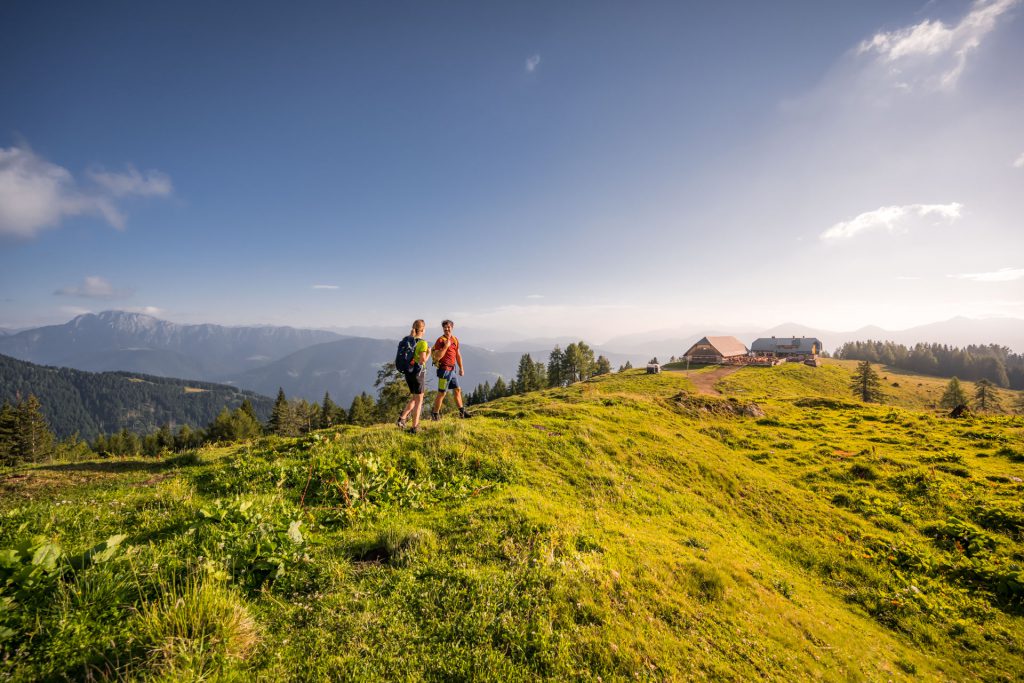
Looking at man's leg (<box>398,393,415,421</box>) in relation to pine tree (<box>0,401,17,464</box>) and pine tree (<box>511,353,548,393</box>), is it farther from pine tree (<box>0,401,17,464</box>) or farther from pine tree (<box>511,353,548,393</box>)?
pine tree (<box>0,401,17,464</box>)

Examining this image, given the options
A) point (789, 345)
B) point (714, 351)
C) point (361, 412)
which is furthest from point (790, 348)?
point (361, 412)

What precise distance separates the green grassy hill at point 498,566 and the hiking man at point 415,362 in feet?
5.17

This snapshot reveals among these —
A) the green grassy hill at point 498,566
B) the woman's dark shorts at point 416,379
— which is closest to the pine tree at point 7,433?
the green grassy hill at point 498,566

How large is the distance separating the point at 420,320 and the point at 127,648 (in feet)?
31.6

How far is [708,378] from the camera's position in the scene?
2052 inches

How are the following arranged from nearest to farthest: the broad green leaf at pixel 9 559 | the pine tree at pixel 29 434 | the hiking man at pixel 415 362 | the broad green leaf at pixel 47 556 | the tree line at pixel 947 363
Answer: the broad green leaf at pixel 9 559, the broad green leaf at pixel 47 556, the hiking man at pixel 415 362, the pine tree at pixel 29 434, the tree line at pixel 947 363

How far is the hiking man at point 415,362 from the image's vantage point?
40.0ft

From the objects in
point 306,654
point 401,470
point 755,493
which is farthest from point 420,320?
point 755,493

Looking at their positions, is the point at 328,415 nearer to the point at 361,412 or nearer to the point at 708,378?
the point at 361,412

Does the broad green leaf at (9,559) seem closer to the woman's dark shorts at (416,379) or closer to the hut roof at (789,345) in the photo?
the woman's dark shorts at (416,379)

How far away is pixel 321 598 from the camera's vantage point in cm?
486

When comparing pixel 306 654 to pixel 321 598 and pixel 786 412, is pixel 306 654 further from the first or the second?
pixel 786 412

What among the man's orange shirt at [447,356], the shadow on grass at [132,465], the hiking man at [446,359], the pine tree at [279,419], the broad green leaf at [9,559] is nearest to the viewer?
the broad green leaf at [9,559]

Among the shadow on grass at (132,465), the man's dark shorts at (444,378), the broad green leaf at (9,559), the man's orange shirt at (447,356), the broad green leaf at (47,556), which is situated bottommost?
the shadow on grass at (132,465)
